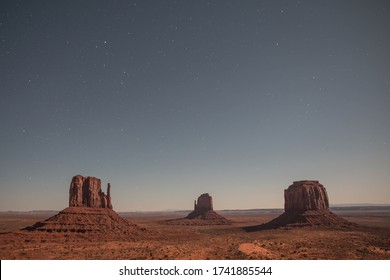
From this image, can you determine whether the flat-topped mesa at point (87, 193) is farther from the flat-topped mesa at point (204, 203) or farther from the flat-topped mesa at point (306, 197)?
the flat-topped mesa at point (204, 203)

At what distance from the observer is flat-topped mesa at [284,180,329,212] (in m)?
67.9

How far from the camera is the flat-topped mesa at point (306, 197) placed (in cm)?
6788

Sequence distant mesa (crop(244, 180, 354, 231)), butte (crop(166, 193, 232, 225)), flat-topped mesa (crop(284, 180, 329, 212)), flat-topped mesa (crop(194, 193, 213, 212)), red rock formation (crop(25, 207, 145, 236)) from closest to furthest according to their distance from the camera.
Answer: red rock formation (crop(25, 207, 145, 236)) → distant mesa (crop(244, 180, 354, 231)) → flat-topped mesa (crop(284, 180, 329, 212)) → butte (crop(166, 193, 232, 225)) → flat-topped mesa (crop(194, 193, 213, 212))

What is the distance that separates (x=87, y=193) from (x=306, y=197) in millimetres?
52079

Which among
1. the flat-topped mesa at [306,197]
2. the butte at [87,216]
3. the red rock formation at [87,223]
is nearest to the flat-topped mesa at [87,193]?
the butte at [87,216]

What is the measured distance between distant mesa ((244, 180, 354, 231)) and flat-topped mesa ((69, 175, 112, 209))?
116 ft

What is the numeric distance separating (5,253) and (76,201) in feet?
76.0

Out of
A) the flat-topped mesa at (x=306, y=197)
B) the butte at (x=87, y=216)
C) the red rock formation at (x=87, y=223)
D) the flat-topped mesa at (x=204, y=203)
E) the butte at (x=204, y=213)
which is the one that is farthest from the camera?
the flat-topped mesa at (x=204, y=203)

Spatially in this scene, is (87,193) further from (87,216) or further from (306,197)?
(306,197)

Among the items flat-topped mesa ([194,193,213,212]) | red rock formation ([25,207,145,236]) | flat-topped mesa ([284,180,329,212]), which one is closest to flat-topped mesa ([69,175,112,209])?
red rock formation ([25,207,145,236])

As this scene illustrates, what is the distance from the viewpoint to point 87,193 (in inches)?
2069

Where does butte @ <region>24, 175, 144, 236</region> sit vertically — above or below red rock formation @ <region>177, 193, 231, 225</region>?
above

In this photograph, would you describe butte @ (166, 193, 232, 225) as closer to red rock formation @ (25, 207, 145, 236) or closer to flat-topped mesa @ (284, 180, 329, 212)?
flat-topped mesa @ (284, 180, 329, 212)
